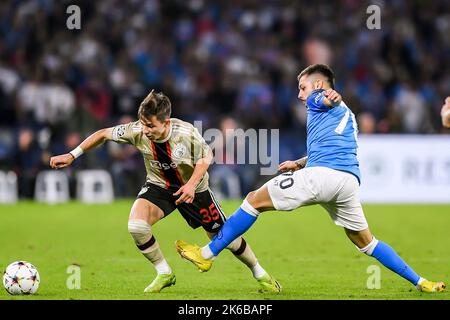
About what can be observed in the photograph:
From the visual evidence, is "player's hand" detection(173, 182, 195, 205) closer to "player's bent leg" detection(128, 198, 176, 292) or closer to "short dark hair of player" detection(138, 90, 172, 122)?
"player's bent leg" detection(128, 198, 176, 292)

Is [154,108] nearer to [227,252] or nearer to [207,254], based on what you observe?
[207,254]

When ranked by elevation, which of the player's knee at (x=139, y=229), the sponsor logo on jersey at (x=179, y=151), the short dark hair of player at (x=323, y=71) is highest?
the short dark hair of player at (x=323, y=71)

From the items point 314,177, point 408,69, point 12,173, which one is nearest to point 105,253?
point 314,177

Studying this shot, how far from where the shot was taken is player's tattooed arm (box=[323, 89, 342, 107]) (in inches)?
309

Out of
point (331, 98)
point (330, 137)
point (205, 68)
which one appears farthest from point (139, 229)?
point (205, 68)

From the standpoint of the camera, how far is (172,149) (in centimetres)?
836

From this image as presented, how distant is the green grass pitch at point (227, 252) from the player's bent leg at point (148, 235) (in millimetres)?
164

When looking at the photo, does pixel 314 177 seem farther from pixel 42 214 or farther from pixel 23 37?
pixel 23 37

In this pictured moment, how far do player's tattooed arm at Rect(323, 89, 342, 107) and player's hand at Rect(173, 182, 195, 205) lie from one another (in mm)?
→ 1348

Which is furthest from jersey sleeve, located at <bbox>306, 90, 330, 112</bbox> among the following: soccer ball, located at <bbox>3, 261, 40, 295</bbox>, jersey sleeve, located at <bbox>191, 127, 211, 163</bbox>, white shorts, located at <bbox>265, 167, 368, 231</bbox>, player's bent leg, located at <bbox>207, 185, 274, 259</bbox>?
soccer ball, located at <bbox>3, 261, 40, 295</bbox>

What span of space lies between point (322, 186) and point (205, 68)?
46.9 feet

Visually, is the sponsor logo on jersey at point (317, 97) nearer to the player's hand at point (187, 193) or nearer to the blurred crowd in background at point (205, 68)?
the player's hand at point (187, 193)

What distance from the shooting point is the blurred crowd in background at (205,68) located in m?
19.8

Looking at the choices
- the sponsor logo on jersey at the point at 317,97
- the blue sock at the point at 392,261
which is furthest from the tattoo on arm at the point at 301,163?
the blue sock at the point at 392,261
